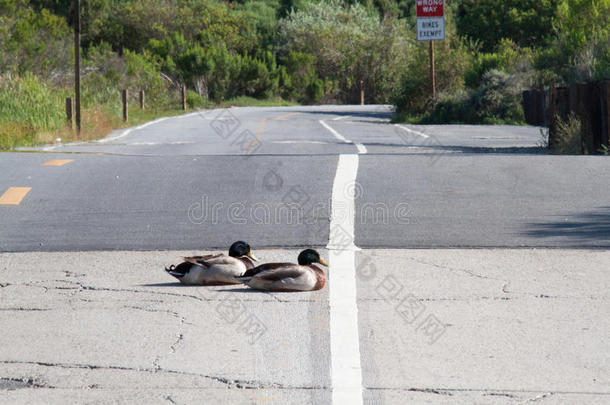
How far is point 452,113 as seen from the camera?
41.1 meters

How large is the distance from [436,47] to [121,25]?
43.9 meters

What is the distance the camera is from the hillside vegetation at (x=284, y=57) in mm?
36656

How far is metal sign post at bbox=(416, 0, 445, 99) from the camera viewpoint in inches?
1692

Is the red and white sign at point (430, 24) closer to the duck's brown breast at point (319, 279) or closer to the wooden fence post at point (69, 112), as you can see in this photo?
the wooden fence post at point (69, 112)

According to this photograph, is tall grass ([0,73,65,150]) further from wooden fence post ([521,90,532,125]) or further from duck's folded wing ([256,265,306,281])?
wooden fence post ([521,90,532,125])

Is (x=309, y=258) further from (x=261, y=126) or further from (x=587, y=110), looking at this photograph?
(x=261, y=126)

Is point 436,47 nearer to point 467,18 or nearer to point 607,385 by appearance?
point 467,18

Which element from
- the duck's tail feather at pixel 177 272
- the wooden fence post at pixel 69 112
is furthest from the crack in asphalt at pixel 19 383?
the wooden fence post at pixel 69 112

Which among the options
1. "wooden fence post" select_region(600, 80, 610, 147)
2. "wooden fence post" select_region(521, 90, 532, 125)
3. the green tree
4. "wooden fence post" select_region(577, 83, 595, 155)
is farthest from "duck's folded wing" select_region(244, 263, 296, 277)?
the green tree

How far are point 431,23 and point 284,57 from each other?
4036 centimetres

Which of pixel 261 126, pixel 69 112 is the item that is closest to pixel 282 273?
pixel 69 112

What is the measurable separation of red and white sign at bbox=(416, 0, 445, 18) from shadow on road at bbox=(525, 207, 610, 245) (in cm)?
3447

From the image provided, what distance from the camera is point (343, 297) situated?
7129 millimetres

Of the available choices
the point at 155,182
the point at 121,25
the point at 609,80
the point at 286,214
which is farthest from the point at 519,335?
the point at 121,25
